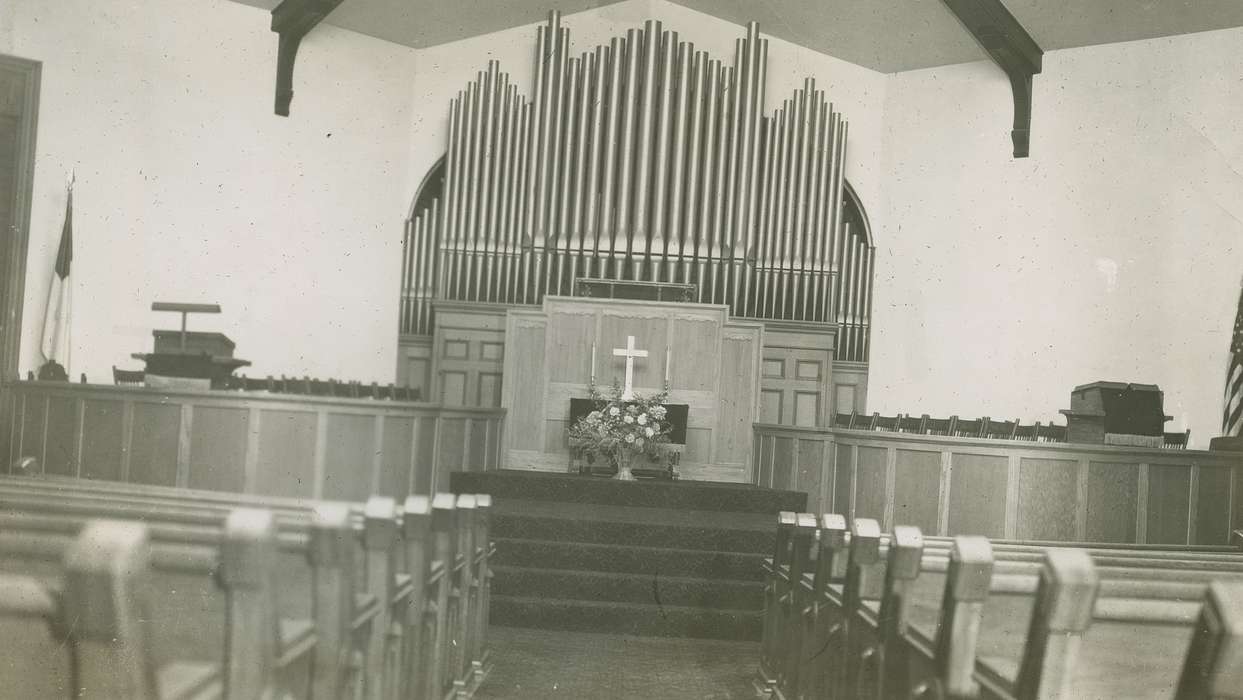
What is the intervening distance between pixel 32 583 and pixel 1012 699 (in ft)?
5.83

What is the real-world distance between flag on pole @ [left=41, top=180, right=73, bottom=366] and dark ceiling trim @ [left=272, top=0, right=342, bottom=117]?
206 centimetres

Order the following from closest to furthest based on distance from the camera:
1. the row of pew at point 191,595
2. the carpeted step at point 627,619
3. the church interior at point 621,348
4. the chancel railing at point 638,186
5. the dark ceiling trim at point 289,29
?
the row of pew at point 191,595
the church interior at point 621,348
the carpeted step at point 627,619
the dark ceiling trim at point 289,29
the chancel railing at point 638,186

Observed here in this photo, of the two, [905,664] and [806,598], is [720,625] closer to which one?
[806,598]

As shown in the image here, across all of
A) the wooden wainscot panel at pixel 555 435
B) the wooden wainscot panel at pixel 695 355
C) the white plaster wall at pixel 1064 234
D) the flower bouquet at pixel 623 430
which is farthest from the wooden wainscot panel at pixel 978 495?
the wooden wainscot panel at pixel 555 435

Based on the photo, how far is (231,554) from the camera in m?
1.54

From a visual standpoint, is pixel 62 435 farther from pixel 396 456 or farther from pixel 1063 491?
pixel 1063 491

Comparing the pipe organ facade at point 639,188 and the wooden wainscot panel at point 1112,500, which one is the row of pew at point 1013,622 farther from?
the pipe organ facade at point 639,188

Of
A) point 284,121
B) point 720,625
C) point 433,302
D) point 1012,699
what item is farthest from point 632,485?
point 1012,699

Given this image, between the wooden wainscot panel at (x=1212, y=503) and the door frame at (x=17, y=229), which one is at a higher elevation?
the door frame at (x=17, y=229)

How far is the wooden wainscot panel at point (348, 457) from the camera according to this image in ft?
18.7

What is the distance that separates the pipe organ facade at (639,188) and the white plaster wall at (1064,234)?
0.66 metres

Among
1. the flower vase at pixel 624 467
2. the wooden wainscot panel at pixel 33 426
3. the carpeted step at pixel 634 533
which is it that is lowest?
the carpeted step at pixel 634 533

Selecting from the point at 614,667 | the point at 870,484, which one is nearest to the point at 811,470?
the point at 870,484

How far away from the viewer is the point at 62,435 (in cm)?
532
